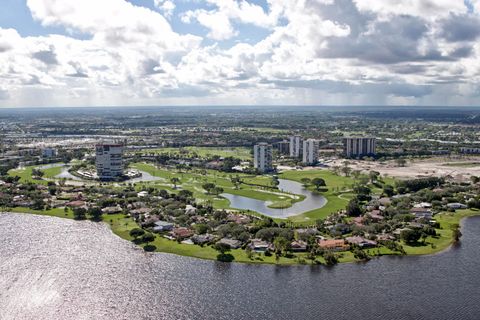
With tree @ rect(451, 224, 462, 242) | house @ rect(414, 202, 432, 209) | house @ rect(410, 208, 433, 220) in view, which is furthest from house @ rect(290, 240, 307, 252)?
house @ rect(414, 202, 432, 209)

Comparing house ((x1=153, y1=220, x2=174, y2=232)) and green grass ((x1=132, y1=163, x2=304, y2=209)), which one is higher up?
house ((x1=153, y1=220, x2=174, y2=232))

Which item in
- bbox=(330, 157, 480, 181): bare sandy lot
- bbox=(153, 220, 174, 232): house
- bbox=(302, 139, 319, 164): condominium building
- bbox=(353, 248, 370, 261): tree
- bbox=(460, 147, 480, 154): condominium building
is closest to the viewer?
bbox=(353, 248, 370, 261): tree

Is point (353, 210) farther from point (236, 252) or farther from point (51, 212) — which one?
point (51, 212)

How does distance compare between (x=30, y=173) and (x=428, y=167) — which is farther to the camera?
(x=428, y=167)

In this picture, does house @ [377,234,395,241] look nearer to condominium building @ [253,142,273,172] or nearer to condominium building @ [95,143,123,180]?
condominium building @ [253,142,273,172]

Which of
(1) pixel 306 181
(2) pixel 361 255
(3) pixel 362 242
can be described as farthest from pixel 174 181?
(2) pixel 361 255

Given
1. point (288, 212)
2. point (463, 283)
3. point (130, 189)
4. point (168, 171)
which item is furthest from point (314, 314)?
point (168, 171)
